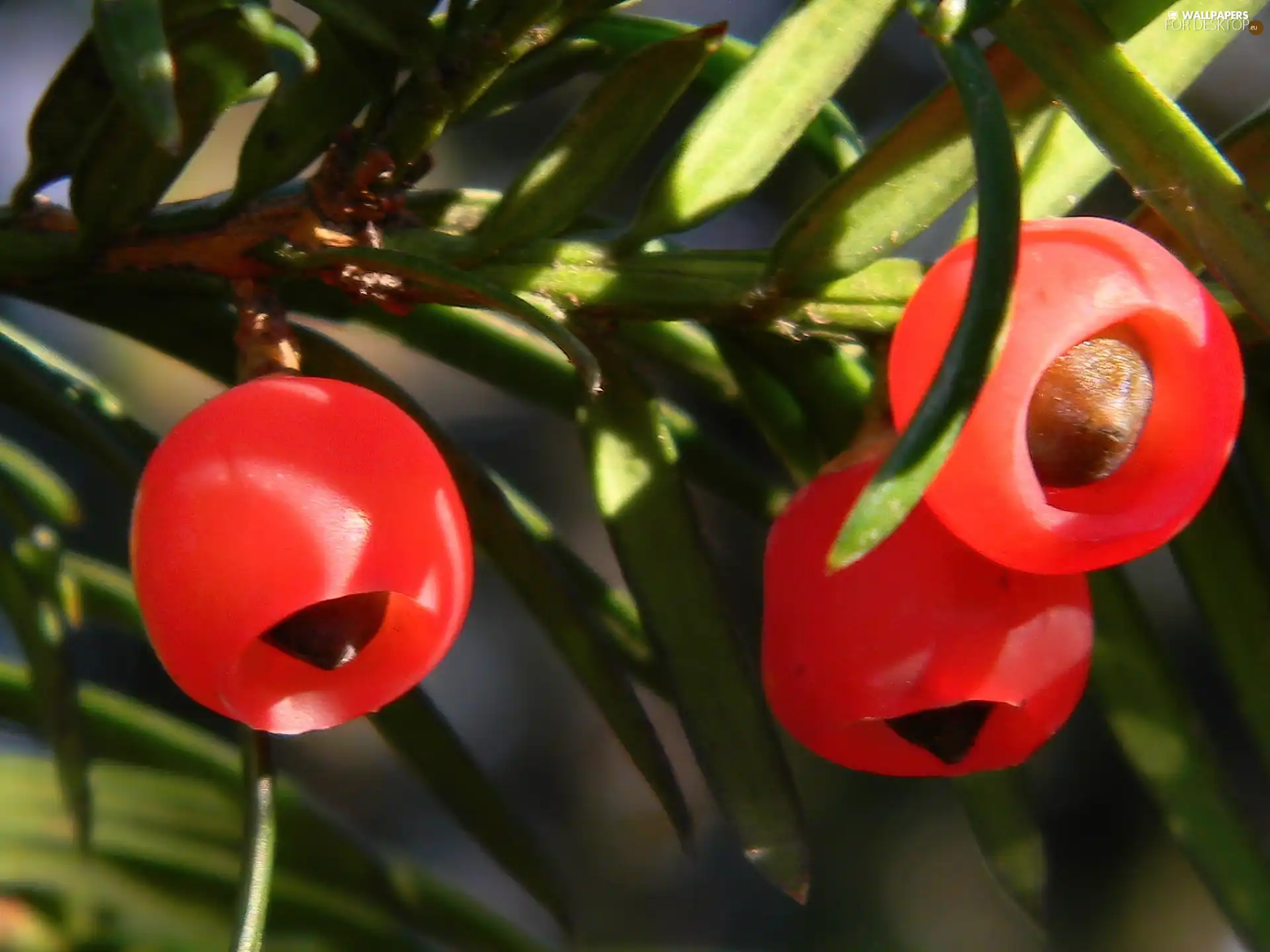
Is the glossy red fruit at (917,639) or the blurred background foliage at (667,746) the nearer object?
the glossy red fruit at (917,639)

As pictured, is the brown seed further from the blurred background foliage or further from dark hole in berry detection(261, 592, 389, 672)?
the blurred background foliage

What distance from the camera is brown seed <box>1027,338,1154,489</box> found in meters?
0.35

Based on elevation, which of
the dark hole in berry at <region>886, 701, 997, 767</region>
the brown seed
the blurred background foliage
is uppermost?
the brown seed

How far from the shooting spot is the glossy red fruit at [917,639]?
366 millimetres

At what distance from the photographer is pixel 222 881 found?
0.72m

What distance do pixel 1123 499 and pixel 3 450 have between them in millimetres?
539

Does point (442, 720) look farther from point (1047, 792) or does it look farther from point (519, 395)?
point (1047, 792)

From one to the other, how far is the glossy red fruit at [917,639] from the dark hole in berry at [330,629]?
13cm

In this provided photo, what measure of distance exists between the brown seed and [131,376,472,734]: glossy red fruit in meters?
0.18

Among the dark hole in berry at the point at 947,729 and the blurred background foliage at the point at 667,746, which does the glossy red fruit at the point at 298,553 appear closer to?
the dark hole in berry at the point at 947,729

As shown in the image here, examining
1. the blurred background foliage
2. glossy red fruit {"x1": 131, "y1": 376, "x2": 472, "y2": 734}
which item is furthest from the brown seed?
the blurred background foliage

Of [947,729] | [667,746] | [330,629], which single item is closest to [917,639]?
[947,729]

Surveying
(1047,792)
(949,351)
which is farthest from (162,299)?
(1047,792)

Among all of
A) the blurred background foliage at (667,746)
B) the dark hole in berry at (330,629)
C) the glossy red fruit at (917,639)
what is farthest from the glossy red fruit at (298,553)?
the blurred background foliage at (667,746)
